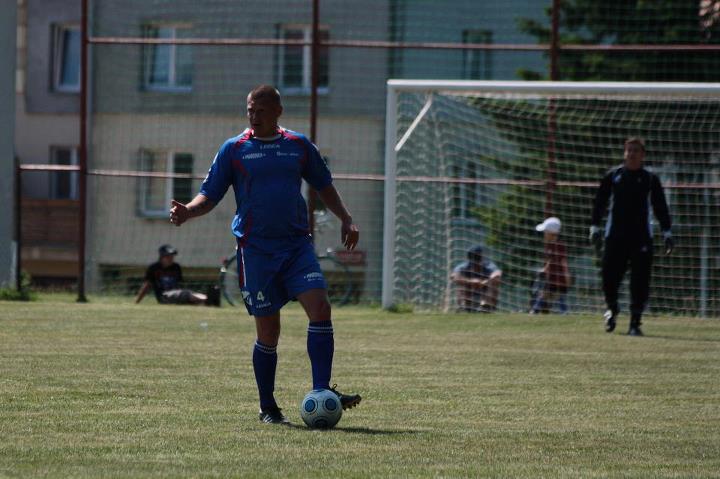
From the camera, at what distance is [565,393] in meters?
9.15

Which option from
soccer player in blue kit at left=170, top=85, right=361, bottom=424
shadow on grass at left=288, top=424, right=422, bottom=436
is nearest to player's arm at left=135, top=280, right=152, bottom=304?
soccer player in blue kit at left=170, top=85, right=361, bottom=424

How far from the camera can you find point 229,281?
21.1 metres

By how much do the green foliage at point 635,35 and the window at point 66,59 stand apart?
641 inches

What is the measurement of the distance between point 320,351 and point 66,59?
31.0m

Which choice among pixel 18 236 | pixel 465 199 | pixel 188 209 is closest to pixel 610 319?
pixel 465 199

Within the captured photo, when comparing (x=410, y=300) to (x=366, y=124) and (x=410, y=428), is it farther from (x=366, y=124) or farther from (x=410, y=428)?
(x=410, y=428)

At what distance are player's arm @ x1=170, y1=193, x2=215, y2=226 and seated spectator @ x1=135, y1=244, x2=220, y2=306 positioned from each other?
10815 millimetres

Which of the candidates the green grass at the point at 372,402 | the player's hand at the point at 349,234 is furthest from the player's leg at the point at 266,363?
the player's hand at the point at 349,234

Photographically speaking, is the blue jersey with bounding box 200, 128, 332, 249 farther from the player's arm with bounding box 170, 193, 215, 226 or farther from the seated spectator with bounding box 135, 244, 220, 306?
the seated spectator with bounding box 135, 244, 220, 306

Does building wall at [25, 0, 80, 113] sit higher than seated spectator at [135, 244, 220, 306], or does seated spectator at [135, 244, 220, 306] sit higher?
building wall at [25, 0, 80, 113]

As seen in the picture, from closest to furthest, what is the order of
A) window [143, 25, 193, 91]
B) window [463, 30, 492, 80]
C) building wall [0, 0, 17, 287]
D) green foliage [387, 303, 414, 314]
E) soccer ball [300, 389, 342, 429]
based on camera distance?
soccer ball [300, 389, 342, 429] → green foliage [387, 303, 414, 314] → building wall [0, 0, 17, 287] → window [143, 25, 193, 91] → window [463, 30, 492, 80]

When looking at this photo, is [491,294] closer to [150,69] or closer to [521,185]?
[521,185]

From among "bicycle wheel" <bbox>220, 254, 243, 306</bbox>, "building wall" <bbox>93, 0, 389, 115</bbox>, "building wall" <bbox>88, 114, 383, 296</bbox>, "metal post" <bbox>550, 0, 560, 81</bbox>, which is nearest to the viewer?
"metal post" <bbox>550, 0, 560, 81</bbox>

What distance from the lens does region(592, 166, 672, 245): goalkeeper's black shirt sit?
1444 centimetres
